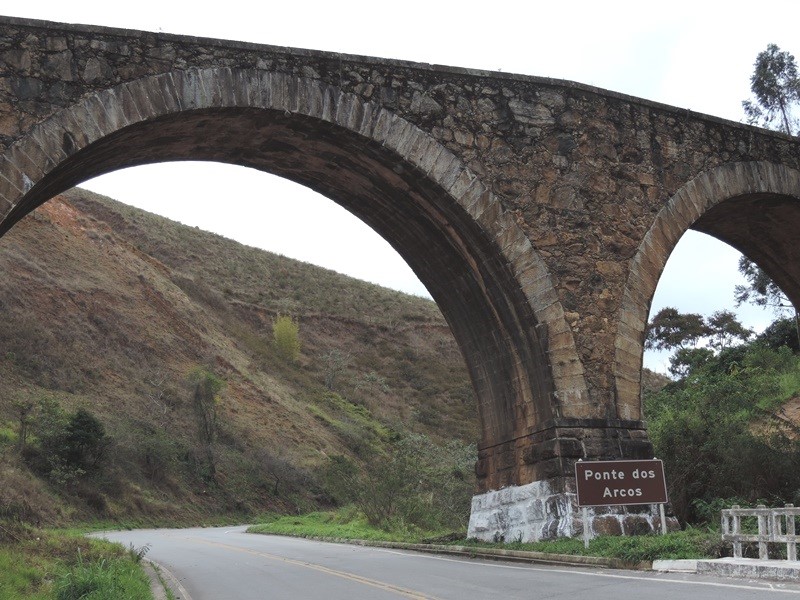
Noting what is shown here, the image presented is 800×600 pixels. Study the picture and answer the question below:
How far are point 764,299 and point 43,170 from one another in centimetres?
2844

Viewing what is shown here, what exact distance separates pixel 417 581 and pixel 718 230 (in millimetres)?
9548

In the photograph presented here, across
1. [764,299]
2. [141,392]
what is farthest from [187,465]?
[764,299]

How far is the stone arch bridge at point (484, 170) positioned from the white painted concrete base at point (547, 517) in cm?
3

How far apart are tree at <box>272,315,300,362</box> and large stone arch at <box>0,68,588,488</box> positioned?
44.9m

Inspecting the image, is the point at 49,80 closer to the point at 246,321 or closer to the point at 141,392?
the point at 141,392

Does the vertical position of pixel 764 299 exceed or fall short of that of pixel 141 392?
it exceeds it

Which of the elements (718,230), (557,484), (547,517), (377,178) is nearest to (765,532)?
(557,484)

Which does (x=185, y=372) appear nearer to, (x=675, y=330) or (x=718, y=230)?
(x=675, y=330)

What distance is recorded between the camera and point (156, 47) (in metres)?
10.5

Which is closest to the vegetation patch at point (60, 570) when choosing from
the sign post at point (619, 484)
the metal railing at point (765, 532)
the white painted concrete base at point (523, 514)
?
the white painted concrete base at point (523, 514)

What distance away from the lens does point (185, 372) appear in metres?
44.3

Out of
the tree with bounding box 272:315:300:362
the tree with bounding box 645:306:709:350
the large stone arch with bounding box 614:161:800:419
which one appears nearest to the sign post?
the large stone arch with bounding box 614:161:800:419

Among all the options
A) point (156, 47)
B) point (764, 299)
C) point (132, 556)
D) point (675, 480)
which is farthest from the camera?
point (764, 299)

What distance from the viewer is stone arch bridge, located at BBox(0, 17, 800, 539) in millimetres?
10125
